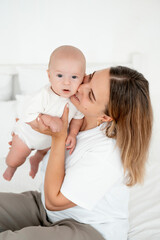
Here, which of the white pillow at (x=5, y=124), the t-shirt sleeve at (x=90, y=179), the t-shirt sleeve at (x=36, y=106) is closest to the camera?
the t-shirt sleeve at (x=90, y=179)

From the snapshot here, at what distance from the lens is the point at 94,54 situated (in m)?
2.45

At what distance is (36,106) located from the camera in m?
1.22

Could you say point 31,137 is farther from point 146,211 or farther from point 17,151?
point 146,211

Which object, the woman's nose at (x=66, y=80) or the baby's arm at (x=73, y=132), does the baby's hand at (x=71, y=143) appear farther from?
the woman's nose at (x=66, y=80)

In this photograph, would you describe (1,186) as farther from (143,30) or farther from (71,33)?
(143,30)

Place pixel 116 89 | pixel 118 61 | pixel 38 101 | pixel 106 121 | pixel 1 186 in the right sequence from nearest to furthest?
1. pixel 116 89
2. pixel 106 121
3. pixel 38 101
4. pixel 1 186
5. pixel 118 61

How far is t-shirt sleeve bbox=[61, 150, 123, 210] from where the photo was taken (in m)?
0.98

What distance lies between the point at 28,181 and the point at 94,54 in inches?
54.8

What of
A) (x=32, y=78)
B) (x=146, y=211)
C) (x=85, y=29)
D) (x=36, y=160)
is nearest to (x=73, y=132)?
(x=36, y=160)

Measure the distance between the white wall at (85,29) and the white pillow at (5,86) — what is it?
236 mm

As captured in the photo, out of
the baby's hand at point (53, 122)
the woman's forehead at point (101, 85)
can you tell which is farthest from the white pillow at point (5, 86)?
the woman's forehead at point (101, 85)

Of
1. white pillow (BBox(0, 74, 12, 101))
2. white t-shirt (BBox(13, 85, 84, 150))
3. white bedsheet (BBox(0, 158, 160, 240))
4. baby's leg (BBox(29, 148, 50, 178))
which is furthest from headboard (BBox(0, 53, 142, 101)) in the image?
white t-shirt (BBox(13, 85, 84, 150))

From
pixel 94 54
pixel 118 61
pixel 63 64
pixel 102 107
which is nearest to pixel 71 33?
pixel 94 54

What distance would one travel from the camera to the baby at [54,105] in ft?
3.75
